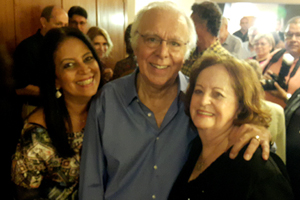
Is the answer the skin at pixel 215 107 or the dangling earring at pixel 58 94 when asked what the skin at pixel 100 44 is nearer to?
the dangling earring at pixel 58 94

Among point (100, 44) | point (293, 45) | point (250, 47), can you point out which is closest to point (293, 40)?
point (293, 45)

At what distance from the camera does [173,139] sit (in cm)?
128

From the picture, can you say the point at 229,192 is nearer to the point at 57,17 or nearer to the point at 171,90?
the point at 171,90

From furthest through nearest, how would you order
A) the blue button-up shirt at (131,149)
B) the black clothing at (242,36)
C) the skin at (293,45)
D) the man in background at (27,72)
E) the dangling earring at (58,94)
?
the black clothing at (242,36), the skin at (293,45), the man in background at (27,72), the dangling earring at (58,94), the blue button-up shirt at (131,149)

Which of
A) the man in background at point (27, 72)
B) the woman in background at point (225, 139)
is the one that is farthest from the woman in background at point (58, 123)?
the man in background at point (27, 72)

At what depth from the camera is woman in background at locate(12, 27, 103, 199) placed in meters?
1.34

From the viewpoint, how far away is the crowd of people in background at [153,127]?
40.4 inches

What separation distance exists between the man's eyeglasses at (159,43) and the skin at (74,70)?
436mm

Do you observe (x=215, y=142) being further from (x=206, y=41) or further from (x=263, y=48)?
(x=263, y=48)

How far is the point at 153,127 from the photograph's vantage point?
129 centimetres

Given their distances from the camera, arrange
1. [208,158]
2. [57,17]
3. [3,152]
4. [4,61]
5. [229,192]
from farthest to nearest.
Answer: [57,17]
[4,61]
[3,152]
[208,158]
[229,192]

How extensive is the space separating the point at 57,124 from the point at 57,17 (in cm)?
178

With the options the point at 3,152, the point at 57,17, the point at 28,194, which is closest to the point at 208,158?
the point at 28,194

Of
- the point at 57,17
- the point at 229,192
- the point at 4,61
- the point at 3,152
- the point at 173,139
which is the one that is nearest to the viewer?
the point at 229,192
